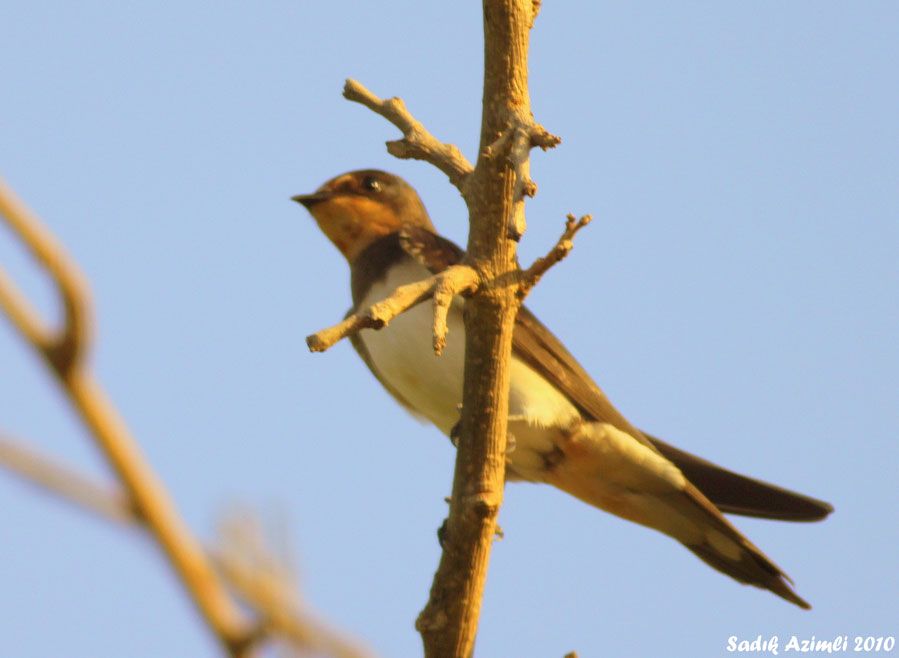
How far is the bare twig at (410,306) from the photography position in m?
2.23

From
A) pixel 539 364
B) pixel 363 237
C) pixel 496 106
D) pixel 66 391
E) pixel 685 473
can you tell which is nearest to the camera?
pixel 66 391

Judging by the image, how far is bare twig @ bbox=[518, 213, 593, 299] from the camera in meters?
2.68

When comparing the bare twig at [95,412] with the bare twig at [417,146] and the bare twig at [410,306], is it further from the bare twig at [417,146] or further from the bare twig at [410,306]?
the bare twig at [417,146]

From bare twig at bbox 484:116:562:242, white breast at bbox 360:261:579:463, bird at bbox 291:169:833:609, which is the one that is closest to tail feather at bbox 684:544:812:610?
bird at bbox 291:169:833:609

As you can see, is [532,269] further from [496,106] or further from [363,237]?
[363,237]

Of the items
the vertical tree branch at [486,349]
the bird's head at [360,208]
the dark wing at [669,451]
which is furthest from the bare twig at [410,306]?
the bird's head at [360,208]

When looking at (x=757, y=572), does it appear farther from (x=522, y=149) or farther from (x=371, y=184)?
(x=522, y=149)

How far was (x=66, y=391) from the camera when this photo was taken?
0.66 meters

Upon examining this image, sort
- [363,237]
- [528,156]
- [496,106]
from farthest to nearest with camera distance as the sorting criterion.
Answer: [363,237], [496,106], [528,156]

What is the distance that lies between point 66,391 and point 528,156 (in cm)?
211

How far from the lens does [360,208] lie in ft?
20.2

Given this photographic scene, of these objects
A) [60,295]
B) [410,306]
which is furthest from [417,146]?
[60,295]

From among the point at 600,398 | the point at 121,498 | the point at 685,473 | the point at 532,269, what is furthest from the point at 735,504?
the point at 121,498

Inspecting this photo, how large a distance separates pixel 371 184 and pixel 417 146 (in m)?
3.20
